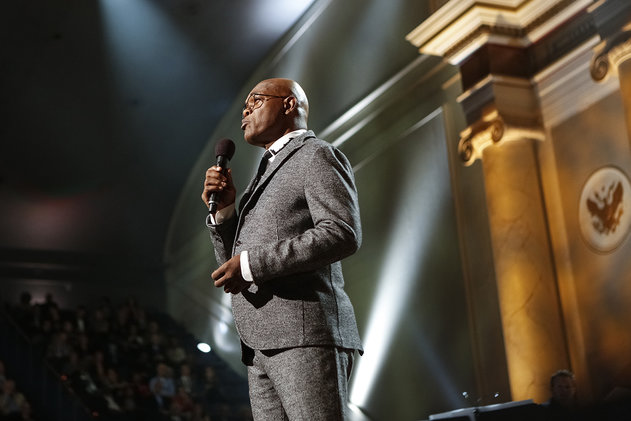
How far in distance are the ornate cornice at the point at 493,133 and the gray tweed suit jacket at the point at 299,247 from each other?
5.10 meters

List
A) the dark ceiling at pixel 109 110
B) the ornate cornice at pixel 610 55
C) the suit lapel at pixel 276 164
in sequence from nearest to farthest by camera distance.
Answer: the suit lapel at pixel 276 164
the ornate cornice at pixel 610 55
the dark ceiling at pixel 109 110

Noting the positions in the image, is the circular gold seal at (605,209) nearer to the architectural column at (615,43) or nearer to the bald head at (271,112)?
the architectural column at (615,43)

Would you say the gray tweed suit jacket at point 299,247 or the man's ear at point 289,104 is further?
the man's ear at point 289,104

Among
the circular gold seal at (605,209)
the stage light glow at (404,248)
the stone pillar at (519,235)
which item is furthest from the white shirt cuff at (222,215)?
the stage light glow at (404,248)

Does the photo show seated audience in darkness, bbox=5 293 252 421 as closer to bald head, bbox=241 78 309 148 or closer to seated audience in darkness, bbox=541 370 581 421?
seated audience in darkness, bbox=541 370 581 421

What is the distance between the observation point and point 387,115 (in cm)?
888

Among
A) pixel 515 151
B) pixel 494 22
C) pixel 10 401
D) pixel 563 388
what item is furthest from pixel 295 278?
pixel 10 401

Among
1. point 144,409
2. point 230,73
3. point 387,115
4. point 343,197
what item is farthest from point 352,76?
Result: point 343,197

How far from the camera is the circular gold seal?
6.09 metres

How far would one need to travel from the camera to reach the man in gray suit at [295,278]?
1834 millimetres

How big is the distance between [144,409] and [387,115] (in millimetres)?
4711

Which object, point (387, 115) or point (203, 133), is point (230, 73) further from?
point (387, 115)

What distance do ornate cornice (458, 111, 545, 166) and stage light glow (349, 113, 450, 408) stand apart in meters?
0.60

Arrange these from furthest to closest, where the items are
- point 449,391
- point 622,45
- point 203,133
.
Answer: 1. point 203,133
2. point 449,391
3. point 622,45
